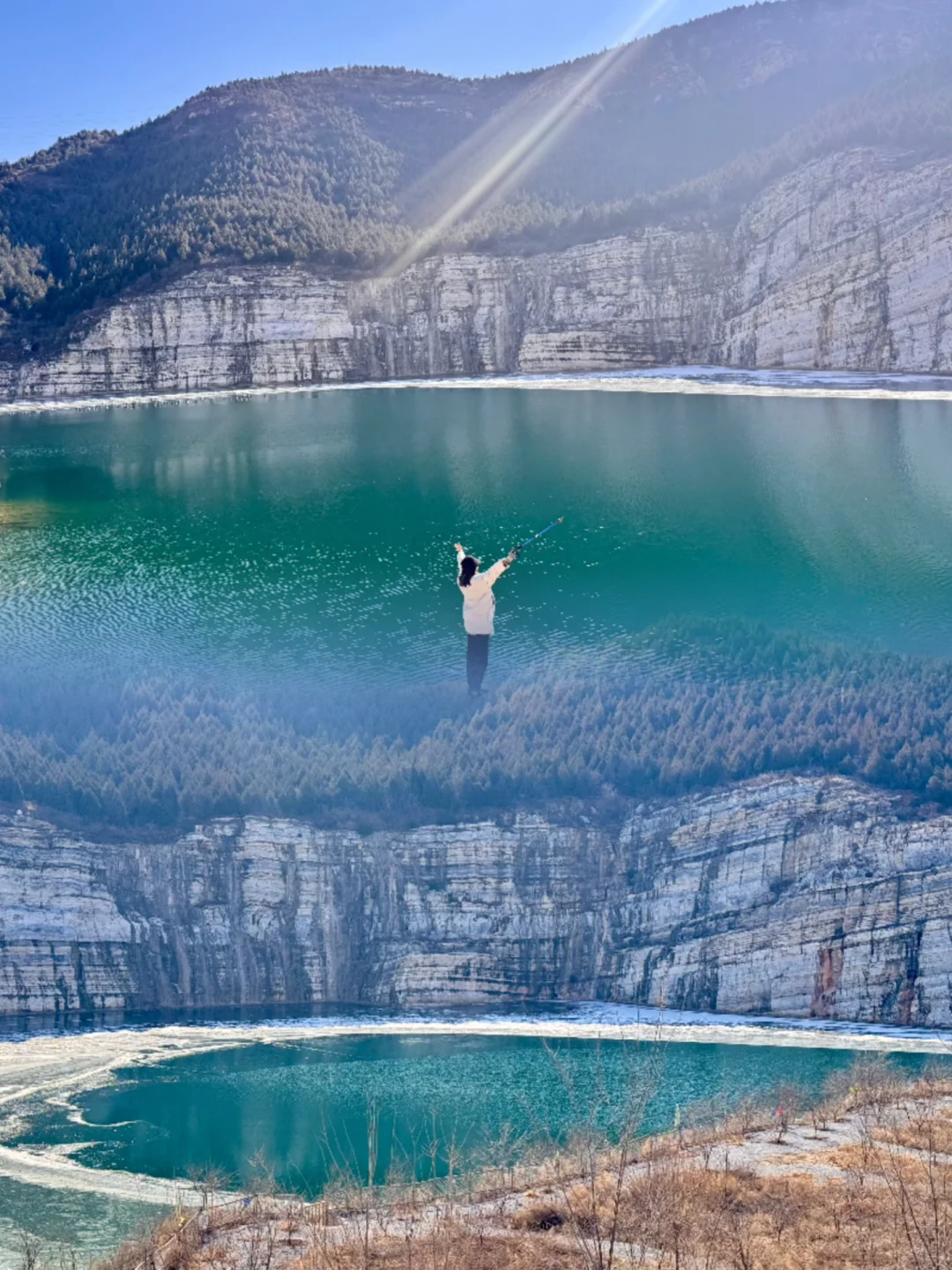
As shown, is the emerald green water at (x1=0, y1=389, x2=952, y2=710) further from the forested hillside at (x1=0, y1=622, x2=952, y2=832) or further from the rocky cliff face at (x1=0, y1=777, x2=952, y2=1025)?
the rocky cliff face at (x1=0, y1=777, x2=952, y2=1025)

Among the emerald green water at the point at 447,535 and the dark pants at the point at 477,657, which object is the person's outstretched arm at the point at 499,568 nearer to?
the dark pants at the point at 477,657

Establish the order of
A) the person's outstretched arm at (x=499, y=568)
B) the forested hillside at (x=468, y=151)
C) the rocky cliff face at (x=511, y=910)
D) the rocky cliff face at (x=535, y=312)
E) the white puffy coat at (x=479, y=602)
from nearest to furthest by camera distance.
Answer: the rocky cliff face at (x=511, y=910) → the person's outstretched arm at (x=499, y=568) → the white puffy coat at (x=479, y=602) → the rocky cliff face at (x=535, y=312) → the forested hillside at (x=468, y=151)

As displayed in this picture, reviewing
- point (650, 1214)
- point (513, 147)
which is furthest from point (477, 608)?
point (513, 147)

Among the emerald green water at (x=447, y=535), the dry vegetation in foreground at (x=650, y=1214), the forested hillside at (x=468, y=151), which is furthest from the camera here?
the forested hillside at (x=468, y=151)

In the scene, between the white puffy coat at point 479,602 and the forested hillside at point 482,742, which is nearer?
the forested hillside at point 482,742

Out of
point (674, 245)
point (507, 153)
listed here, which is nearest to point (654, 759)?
point (674, 245)

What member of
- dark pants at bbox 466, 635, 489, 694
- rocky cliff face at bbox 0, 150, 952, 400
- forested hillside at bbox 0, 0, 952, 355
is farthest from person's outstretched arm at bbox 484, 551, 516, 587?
forested hillside at bbox 0, 0, 952, 355

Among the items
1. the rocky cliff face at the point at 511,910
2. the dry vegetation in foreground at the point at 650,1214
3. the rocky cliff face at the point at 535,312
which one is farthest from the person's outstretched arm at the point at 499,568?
the rocky cliff face at the point at 535,312
